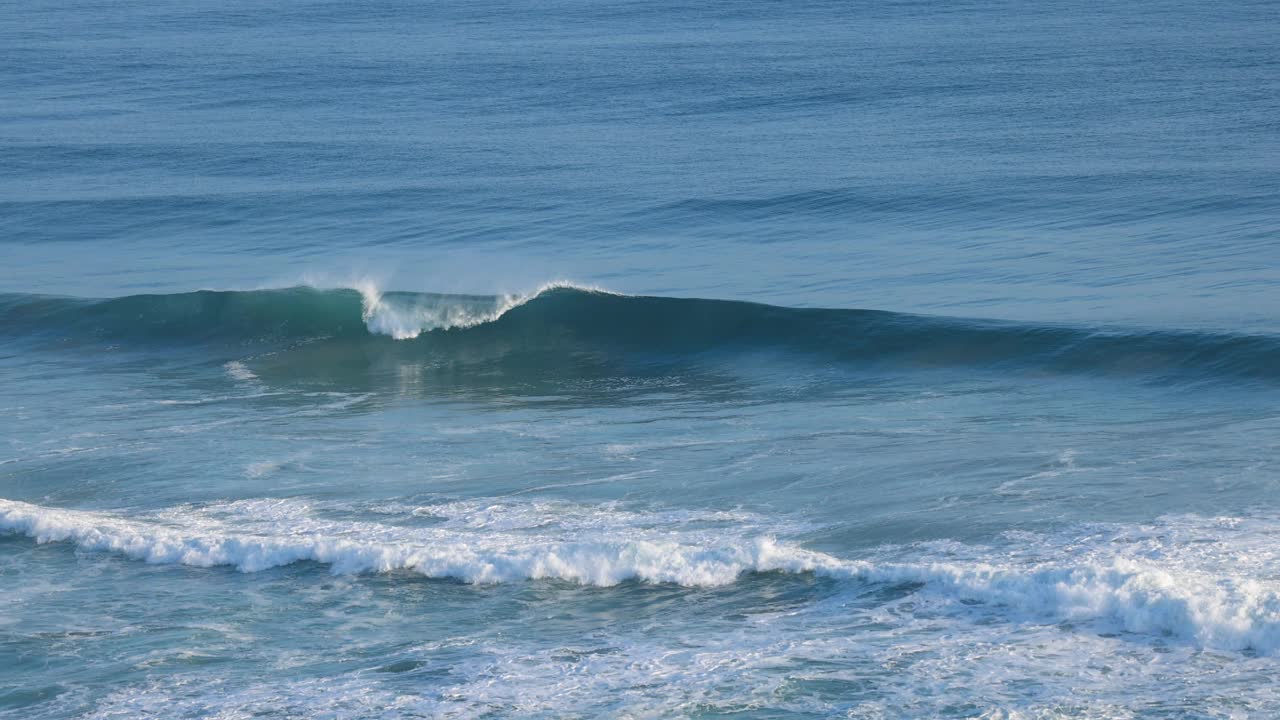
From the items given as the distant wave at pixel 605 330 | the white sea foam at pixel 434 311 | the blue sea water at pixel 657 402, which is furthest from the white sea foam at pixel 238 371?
the white sea foam at pixel 434 311

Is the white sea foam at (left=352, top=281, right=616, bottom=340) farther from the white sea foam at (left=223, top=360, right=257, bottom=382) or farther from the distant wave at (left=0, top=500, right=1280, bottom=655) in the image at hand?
the distant wave at (left=0, top=500, right=1280, bottom=655)

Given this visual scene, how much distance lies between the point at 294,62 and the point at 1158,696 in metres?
40.9

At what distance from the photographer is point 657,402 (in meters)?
14.1

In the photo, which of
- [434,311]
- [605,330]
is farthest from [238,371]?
[605,330]

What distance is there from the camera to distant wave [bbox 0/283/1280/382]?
1424cm

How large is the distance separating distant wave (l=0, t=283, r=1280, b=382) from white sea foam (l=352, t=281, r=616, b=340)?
0.02 metres

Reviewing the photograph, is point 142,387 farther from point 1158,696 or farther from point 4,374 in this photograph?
point 1158,696

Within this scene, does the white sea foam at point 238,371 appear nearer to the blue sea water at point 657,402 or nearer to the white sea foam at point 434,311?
the blue sea water at point 657,402

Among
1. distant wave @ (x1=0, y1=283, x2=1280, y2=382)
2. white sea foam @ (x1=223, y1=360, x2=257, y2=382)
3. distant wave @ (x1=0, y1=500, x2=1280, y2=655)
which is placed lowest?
distant wave @ (x1=0, y1=500, x2=1280, y2=655)

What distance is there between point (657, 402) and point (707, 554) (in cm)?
534

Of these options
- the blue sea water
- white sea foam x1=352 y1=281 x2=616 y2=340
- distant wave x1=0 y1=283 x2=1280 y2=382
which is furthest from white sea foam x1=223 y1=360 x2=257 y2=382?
white sea foam x1=352 y1=281 x2=616 y2=340

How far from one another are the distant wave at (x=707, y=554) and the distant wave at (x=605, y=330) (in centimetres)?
568

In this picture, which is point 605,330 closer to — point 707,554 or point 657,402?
point 657,402

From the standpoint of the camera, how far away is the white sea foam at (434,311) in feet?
58.4
